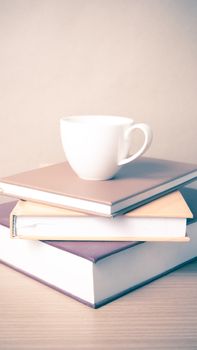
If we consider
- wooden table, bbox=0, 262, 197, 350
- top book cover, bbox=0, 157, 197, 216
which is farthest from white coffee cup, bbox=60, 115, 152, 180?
wooden table, bbox=0, 262, 197, 350

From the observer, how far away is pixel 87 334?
0.45m

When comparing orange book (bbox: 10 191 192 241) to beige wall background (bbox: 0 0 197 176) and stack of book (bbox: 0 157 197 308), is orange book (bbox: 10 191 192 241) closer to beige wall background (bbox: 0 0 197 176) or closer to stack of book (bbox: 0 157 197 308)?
stack of book (bbox: 0 157 197 308)

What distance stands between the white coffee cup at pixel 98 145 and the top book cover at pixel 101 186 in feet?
0.06

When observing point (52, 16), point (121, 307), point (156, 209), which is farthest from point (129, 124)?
point (52, 16)

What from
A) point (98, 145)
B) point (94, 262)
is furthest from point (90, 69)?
point (94, 262)

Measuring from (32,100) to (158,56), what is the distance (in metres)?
0.26

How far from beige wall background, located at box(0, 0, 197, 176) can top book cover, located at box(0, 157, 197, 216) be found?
0.17 meters

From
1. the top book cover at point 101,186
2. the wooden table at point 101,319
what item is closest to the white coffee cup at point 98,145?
the top book cover at point 101,186

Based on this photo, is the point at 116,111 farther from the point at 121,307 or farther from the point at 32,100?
the point at 121,307

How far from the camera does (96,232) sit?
20.4 inches

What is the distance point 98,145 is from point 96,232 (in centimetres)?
12

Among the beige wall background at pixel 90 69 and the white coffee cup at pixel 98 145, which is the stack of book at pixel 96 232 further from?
the beige wall background at pixel 90 69

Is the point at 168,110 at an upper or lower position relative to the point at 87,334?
upper

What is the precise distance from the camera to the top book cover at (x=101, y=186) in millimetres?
509
